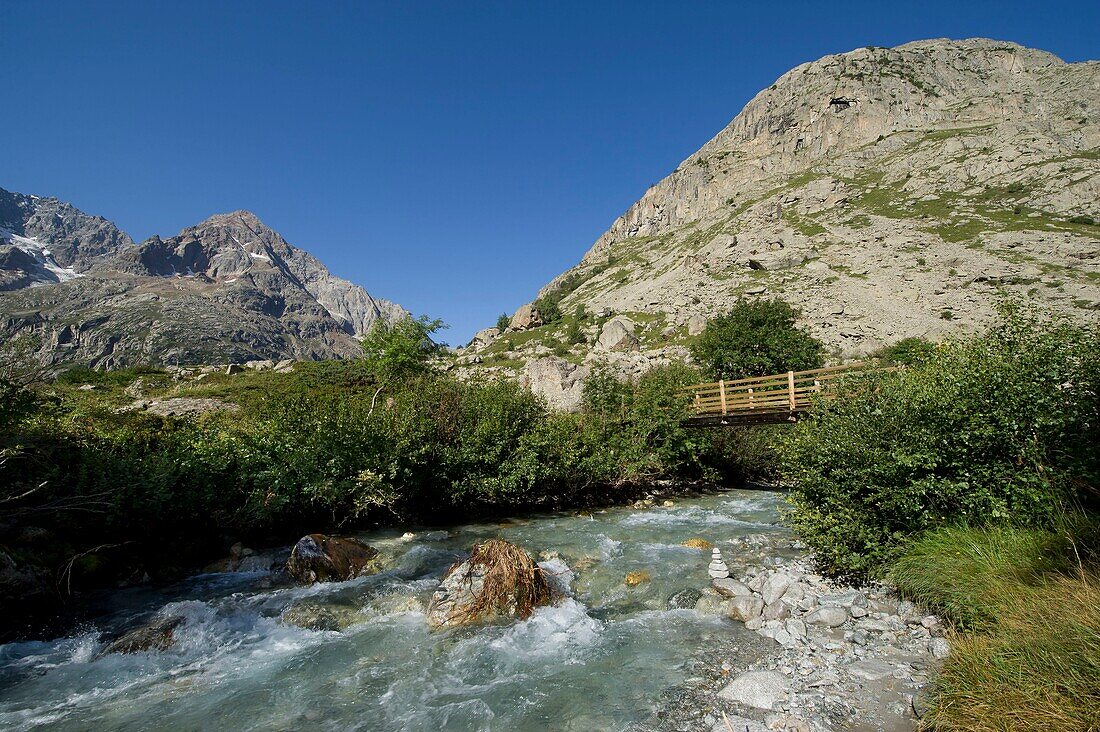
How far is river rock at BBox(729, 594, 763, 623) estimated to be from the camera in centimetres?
890

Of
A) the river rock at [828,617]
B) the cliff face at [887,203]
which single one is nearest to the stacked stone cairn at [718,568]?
the river rock at [828,617]

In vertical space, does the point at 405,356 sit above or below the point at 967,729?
above

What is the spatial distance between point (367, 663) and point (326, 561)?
4144 mm

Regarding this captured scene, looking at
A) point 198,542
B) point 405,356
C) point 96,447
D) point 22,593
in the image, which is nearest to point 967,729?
point 22,593

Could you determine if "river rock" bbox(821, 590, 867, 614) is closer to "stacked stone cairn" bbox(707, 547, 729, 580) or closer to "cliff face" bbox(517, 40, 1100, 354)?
"stacked stone cairn" bbox(707, 547, 729, 580)

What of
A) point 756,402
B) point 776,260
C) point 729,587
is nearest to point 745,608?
point 729,587

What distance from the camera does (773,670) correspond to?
22.5 ft

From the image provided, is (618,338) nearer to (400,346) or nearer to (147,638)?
(400,346)

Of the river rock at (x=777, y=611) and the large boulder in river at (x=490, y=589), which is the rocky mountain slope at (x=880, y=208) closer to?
the river rock at (x=777, y=611)

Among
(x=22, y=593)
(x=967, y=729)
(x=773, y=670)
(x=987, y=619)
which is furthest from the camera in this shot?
(x=22, y=593)

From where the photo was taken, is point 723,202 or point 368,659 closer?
point 368,659

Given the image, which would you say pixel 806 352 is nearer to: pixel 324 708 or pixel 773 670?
pixel 773 670

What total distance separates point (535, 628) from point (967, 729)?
629 centimetres

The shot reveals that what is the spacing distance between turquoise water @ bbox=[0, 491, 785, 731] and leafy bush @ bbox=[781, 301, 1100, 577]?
10.2 feet
